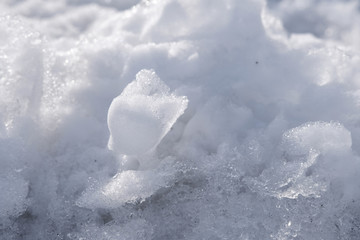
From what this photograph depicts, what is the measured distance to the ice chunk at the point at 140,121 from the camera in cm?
209

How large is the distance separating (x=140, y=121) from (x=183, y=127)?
368 mm

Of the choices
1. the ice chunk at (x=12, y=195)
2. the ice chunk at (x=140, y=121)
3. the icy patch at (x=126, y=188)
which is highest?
the ice chunk at (x=140, y=121)

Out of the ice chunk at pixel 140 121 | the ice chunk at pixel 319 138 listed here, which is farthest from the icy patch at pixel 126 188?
the ice chunk at pixel 319 138

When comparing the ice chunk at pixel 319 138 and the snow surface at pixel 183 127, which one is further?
the ice chunk at pixel 319 138

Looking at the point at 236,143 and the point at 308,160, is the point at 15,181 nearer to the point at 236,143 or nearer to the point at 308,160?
the point at 236,143

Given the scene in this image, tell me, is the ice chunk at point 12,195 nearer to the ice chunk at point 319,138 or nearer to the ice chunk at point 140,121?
the ice chunk at point 140,121

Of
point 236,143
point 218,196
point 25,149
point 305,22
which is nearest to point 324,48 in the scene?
point 305,22

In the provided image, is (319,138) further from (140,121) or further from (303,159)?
(140,121)

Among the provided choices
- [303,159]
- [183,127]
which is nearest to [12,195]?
[183,127]

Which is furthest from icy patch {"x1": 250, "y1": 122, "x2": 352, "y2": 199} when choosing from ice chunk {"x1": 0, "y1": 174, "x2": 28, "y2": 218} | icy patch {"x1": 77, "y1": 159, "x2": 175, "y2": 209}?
ice chunk {"x1": 0, "y1": 174, "x2": 28, "y2": 218}

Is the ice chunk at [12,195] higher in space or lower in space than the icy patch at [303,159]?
lower

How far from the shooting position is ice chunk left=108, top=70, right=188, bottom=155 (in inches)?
82.2

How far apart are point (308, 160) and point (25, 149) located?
4.38 ft

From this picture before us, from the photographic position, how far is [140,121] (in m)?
2.08
